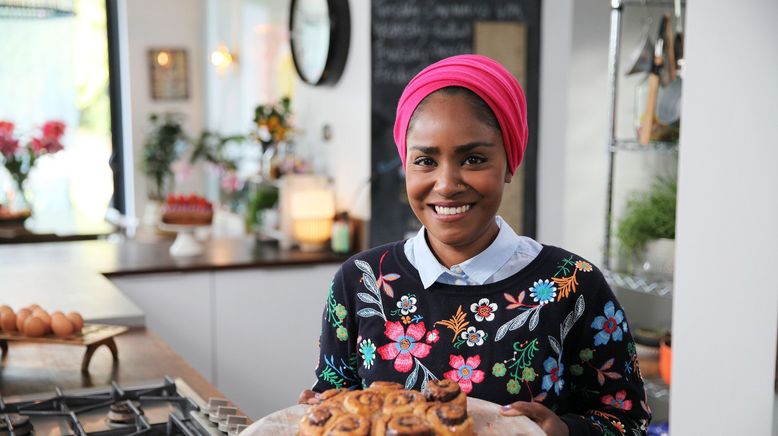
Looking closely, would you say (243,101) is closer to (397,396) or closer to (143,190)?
(143,190)

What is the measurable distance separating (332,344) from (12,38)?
653 cm

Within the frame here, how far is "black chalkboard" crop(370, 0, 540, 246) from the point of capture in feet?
11.3

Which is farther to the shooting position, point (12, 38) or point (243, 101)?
point (12, 38)

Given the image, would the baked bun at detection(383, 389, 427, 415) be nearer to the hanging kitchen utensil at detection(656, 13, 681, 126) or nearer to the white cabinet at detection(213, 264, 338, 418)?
the hanging kitchen utensil at detection(656, 13, 681, 126)

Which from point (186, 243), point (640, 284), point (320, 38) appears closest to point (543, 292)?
point (640, 284)

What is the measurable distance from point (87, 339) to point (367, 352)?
103 centimetres

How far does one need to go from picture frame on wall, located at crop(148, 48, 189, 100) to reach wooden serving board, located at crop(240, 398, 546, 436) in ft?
20.6

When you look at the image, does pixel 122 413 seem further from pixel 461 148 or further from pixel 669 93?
pixel 669 93

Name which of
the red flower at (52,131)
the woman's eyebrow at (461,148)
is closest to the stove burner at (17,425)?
the woman's eyebrow at (461,148)

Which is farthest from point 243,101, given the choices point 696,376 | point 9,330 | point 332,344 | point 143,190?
point 332,344

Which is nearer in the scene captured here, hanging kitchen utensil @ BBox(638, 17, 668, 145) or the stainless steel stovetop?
the stainless steel stovetop

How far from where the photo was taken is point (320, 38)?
12.8 feet

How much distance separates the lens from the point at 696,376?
76.2 inches

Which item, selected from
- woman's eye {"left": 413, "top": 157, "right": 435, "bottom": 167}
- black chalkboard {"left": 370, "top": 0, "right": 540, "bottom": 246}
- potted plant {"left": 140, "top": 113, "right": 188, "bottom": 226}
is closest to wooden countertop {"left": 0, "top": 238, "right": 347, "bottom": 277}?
black chalkboard {"left": 370, "top": 0, "right": 540, "bottom": 246}
